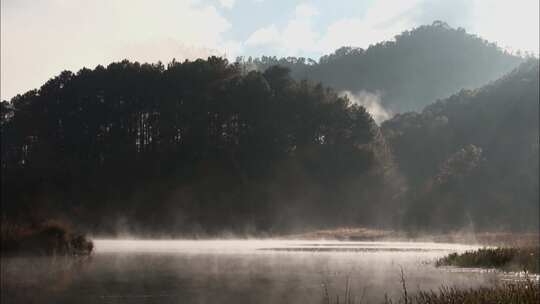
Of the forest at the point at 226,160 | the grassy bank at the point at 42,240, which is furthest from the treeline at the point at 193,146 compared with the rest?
the grassy bank at the point at 42,240

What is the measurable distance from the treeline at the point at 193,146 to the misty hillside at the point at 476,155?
12.9 metres

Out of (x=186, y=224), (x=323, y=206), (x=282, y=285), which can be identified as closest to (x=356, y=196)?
(x=323, y=206)

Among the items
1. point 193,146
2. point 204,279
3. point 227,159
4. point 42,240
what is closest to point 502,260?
point 204,279

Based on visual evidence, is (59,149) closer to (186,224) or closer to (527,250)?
(186,224)

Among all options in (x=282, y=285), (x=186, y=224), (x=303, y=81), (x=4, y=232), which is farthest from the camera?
(x=303, y=81)

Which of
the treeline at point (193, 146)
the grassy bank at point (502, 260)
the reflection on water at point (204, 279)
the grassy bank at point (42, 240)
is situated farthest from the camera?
the treeline at point (193, 146)

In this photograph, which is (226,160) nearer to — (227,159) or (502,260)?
(227,159)

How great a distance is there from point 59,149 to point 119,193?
11.7 meters

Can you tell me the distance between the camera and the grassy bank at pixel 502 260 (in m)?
35.6

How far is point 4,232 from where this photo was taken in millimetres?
42469

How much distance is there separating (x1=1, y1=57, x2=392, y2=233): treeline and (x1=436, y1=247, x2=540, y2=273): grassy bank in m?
72.2

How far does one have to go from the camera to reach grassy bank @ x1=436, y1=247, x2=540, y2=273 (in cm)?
3558

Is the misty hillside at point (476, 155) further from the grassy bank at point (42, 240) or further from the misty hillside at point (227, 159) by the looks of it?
the grassy bank at point (42, 240)

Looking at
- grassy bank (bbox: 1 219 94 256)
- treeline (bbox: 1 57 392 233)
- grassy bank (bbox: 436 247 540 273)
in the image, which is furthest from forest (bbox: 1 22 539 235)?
grassy bank (bbox: 436 247 540 273)
